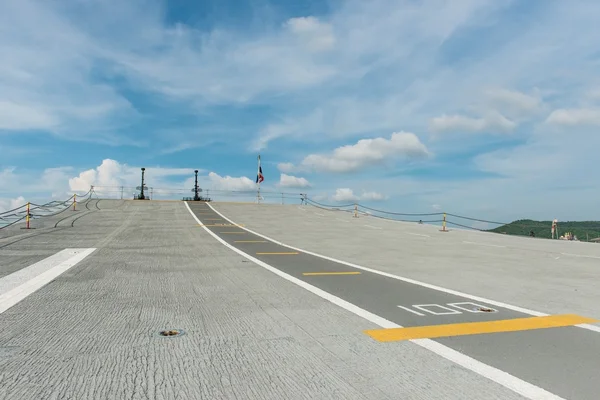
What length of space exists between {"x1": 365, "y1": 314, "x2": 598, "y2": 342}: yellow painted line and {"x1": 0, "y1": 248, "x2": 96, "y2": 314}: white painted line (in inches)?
193

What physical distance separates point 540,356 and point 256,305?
3.47 m

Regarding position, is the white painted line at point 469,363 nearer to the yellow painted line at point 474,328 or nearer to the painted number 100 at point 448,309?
the yellow painted line at point 474,328

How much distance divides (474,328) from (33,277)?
757 centimetres

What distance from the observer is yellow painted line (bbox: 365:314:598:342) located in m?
4.55

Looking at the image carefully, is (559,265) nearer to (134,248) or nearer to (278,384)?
(278,384)

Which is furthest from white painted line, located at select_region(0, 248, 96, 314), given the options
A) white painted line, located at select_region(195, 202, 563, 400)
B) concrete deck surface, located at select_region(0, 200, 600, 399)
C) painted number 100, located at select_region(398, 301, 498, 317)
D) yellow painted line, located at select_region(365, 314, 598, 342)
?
painted number 100, located at select_region(398, 301, 498, 317)

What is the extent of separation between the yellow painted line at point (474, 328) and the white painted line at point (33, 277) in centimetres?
491

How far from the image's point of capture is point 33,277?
7664 millimetres

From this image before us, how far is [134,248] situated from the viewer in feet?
40.7

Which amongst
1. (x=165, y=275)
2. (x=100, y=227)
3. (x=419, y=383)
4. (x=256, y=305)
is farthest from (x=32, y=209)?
(x=419, y=383)

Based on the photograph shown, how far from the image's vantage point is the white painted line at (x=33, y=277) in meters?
6.09

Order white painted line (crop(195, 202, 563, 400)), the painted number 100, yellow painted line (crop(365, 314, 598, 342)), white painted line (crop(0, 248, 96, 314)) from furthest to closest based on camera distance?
white painted line (crop(0, 248, 96, 314))
the painted number 100
yellow painted line (crop(365, 314, 598, 342))
white painted line (crop(195, 202, 563, 400))

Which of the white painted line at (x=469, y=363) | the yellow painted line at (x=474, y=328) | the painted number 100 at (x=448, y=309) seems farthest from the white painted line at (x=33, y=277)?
the painted number 100 at (x=448, y=309)

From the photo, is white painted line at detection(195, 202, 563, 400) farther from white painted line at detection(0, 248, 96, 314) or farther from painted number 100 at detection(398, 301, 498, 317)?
white painted line at detection(0, 248, 96, 314)
